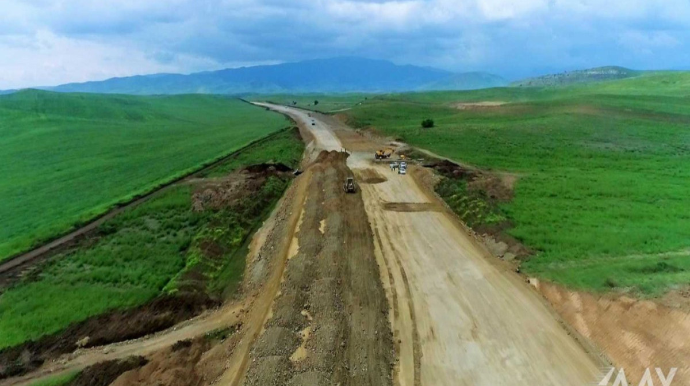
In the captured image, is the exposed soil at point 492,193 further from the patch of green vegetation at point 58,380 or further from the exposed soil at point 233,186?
the patch of green vegetation at point 58,380

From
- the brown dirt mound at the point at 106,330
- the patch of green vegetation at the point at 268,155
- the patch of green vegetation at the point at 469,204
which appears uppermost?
the patch of green vegetation at the point at 268,155

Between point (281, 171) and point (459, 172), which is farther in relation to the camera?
point (281, 171)

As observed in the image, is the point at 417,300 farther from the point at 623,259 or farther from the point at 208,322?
the point at 623,259

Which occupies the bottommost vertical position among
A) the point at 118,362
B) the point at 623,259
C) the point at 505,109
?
the point at 118,362

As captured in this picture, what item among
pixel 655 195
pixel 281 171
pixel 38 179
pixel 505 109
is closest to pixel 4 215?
pixel 38 179

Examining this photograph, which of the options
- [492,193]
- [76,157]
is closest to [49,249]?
[492,193]

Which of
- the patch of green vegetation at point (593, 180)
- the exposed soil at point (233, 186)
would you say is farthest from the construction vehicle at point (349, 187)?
the patch of green vegetation at point (593, 180)

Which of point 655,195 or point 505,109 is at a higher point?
point 505,109
